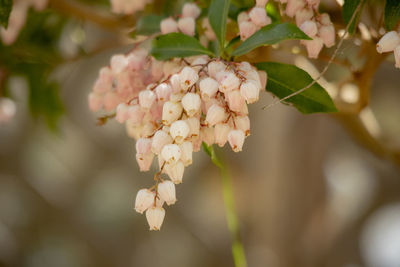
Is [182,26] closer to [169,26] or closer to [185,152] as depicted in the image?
[169,26]

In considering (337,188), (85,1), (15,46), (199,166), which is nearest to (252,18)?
(15,46)

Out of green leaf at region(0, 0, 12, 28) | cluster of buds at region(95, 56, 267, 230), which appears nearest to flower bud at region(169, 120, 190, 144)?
cluster of buds at region(95, 56, 267, 230)

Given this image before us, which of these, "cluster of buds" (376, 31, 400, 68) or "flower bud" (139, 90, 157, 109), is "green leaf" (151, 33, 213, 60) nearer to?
"flower bud" (139, 90, 157, 109)

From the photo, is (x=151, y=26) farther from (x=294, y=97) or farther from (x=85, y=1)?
(x=85, y=1)

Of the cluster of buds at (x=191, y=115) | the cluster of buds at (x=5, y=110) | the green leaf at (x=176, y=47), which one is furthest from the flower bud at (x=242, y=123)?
the cluster of buds at (x=5, y=110)

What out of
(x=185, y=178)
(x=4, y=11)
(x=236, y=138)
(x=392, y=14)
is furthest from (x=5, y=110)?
(x=185, y=178)
